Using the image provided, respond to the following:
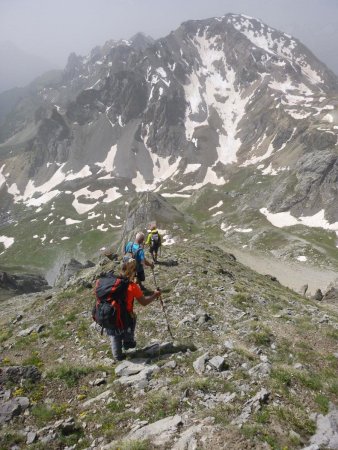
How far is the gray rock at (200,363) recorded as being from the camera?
12449mm

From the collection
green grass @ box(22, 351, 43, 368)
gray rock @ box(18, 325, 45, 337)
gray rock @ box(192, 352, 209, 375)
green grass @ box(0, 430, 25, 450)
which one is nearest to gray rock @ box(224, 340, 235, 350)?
gray rock @ box(192, 352, 209, 375)

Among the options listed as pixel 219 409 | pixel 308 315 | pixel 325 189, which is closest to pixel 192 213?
pixel 325 189

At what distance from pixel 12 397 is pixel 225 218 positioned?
433 ft

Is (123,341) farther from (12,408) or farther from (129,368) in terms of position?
(12,408)

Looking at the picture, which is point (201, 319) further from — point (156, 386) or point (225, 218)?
point (225, 218)

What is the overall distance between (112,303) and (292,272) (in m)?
70.6

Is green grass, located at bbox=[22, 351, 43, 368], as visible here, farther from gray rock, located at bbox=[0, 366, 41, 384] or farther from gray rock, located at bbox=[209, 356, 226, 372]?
gray rock, located at bbox=[209, 356, 226, 372]

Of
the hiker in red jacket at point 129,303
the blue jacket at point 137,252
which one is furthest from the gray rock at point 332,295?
the hiker in red jacket at point 129,303

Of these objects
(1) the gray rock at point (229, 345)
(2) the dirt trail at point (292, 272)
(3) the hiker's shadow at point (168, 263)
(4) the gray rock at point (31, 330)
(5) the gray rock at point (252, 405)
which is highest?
(5) the gray rock at point (252, 405)

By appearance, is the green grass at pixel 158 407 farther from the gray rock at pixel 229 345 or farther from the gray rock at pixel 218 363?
the gray rock at pixel 229 345

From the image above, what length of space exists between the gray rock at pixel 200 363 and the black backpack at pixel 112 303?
9.14ft

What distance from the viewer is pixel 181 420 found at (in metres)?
9.72

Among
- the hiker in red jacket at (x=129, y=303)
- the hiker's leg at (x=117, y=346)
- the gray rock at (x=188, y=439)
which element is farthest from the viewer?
the hiker's leg at (x=117, y=346)

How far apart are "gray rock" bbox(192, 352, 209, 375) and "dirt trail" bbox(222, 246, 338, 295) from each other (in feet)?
179
